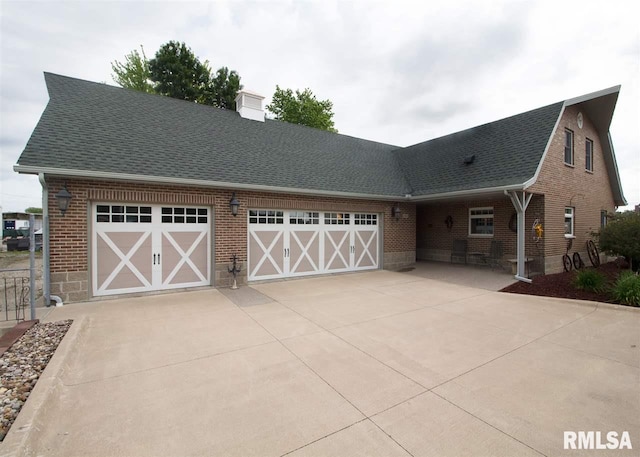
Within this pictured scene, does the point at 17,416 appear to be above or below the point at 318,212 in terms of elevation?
below

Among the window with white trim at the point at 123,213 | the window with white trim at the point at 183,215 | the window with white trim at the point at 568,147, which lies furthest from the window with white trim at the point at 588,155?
the window with white trim at the point at 123,213

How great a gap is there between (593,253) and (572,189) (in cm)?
302

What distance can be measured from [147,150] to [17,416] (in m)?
6.76

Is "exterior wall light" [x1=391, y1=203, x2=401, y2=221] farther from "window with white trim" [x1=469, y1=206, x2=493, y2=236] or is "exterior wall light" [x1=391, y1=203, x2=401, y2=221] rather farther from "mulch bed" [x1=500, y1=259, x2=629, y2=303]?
"mulch bed" [x1=500, y1=259, x2=629, y2=303]

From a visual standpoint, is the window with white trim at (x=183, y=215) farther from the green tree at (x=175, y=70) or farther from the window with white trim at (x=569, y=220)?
the green tree at (x=175, y=70)

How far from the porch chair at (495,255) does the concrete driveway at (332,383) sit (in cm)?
485

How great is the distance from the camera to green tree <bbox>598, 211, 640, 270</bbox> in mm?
9281

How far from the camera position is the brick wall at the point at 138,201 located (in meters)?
6.41

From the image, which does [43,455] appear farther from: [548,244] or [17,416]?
[548,244]

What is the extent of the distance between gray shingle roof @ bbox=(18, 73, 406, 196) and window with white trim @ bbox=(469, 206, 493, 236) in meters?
3.17

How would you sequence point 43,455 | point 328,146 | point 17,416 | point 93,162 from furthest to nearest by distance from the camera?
point 328,146 < point 93,162 < point 17,416 < point 43,455

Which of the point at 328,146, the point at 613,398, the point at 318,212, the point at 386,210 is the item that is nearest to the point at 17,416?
the point at 613,398

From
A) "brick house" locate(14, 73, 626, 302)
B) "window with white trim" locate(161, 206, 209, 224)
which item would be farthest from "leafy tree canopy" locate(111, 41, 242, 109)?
"window with white trim" locate(161, 206, 209, 224)

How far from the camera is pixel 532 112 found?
1084 cm
